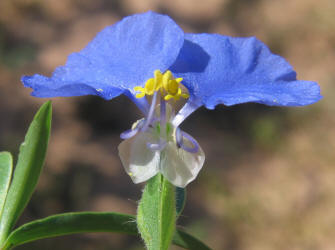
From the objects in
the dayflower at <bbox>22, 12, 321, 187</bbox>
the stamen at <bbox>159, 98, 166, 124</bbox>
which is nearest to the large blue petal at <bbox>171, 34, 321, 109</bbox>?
the dayflower at <bbox>22, 12, 321, 187</bbox>

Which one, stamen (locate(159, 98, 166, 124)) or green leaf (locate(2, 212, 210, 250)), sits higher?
stamen (locate(159, 98, 166, 124))

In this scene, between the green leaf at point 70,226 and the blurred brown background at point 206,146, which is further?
the blurred brown background at point 206,146

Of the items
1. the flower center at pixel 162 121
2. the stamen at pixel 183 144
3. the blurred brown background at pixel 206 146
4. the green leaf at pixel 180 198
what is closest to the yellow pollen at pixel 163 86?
the flower center at pixel 162 121

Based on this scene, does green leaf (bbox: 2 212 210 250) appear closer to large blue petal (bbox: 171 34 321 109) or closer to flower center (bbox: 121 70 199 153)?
flower center (bbox: 121 70 199 153)

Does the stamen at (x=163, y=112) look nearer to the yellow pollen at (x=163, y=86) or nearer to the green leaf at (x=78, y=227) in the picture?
the yellow pollen at (x=163, y=86)

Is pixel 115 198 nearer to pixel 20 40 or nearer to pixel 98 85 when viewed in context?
pixel 20 40

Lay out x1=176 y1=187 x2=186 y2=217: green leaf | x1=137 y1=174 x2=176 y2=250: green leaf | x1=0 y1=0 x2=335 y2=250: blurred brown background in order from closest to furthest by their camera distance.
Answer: x1=137 y1=174 x2=176 y2=250: green leaf, x1=176 y1=187 x2=186 y2=217: green leaf, x1=0 y1=0 x2=335 y2=250: blurred brown background
